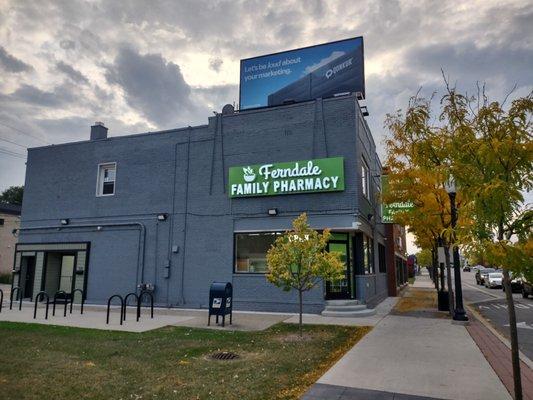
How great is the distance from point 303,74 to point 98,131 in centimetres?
1149

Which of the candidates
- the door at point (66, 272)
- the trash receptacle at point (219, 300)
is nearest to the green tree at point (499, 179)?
the trash receptacle at point (219, 300)

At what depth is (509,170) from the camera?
579 cm

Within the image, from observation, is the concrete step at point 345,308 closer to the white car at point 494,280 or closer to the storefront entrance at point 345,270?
the storefront entrance at point 345,270

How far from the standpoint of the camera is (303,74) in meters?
20.6

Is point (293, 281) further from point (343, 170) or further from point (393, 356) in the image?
point (343, 170)

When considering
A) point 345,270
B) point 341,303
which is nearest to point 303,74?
point 345,270

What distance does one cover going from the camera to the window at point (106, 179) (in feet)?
67.4

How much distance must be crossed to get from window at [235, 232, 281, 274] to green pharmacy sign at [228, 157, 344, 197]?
1.77m

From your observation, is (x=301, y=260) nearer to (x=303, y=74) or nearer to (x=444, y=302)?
(x=444, y=302)

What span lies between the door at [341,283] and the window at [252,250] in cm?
246

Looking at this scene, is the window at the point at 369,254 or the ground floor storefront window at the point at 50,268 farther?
the ground floor storefront window at the point at 50,268

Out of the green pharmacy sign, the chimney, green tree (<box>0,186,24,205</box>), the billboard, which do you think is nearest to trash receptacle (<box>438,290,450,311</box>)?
the green pharmacy sign

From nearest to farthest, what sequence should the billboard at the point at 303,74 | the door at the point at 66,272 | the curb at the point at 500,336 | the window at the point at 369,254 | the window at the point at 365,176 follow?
the curb at the point at 500,336
the window at the point at 369,254
the window at the point at 365,176
the billboard at the point at 303,74
the door at the point at 66,272

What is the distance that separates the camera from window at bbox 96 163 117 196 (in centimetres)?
2053
